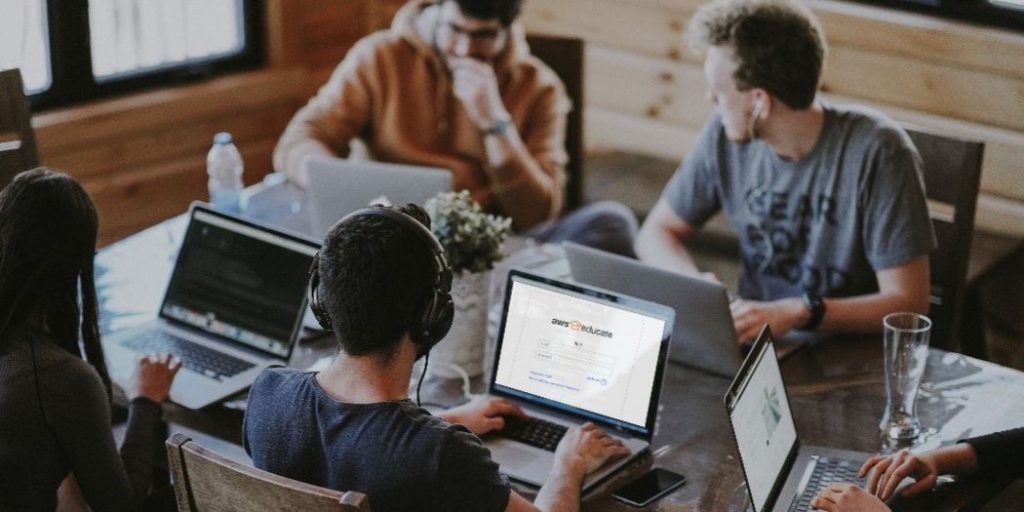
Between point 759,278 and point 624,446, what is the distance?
894 millimetres

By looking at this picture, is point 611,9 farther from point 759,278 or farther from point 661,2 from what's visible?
point 759,278

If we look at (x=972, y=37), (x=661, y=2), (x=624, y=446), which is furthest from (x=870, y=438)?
(x=661, y=2)

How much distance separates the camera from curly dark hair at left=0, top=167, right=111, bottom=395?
6.21 ft

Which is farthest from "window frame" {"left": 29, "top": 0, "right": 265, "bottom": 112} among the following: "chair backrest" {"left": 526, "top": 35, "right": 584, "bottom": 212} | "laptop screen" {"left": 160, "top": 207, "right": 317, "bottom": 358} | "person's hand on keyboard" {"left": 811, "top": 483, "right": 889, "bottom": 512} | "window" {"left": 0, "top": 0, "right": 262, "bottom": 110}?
"person's hand on keyboard" {"left": 811, "top": 483, "right": 889, "bottom": 512}

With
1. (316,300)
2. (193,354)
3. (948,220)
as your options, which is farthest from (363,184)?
(948,220)

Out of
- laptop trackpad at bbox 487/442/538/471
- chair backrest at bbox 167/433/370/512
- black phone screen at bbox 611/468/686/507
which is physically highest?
chair backrest at bbox 167/433/370/512

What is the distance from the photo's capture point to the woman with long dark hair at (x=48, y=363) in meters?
1.87

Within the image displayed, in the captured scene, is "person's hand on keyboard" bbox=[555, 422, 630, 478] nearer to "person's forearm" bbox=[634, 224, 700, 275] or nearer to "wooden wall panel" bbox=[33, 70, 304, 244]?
"person's forearm" bbox=[634, 224, 700, 275]

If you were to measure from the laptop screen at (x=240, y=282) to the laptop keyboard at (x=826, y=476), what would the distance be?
0.92 m

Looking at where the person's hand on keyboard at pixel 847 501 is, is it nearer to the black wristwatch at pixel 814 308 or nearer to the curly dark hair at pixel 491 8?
the black wristwatch at pixel 814 308

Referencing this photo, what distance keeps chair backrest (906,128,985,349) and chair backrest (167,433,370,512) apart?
1.65 meters

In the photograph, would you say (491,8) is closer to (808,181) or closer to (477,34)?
(477,34)

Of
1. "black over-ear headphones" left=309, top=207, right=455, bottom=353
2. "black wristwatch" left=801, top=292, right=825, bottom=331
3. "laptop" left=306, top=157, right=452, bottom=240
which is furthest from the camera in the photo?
"laptop" left=306, top=157, right=452, bottom=240

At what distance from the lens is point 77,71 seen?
154 inches
